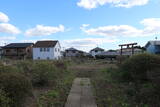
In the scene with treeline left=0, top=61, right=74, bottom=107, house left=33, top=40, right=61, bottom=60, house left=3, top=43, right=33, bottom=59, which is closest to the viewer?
treeline left=0, top=61, right=74, bottom=107

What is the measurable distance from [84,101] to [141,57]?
14.7ft

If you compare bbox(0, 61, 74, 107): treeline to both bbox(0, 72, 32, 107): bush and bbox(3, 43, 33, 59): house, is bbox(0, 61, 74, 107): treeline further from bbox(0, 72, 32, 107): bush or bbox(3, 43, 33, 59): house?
bbox(3, 43, 33, 59): house

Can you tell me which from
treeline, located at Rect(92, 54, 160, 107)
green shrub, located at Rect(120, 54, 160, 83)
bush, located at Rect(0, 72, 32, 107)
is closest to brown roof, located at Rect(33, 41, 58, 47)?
treeline, located at Rect(92, 54, 160, 107)

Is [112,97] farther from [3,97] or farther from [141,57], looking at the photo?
[3,97]

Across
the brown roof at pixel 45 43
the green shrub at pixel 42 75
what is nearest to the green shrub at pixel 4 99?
the green shrub at pixel 42 75

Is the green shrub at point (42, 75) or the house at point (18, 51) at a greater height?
the house at point (18, 51)

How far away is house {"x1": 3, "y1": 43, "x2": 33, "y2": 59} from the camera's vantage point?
169ft

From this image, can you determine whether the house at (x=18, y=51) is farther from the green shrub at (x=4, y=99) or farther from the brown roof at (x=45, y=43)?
the green shrub at (x=4, y=99)

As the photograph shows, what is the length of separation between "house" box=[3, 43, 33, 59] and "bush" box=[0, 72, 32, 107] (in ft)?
155

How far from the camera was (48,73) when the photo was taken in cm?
984

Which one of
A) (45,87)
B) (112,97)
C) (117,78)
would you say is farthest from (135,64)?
(45,87)

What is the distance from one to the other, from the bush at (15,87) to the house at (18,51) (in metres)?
47.3

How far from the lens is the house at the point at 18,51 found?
5166 cm

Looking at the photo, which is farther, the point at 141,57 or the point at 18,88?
the point at 141,57
